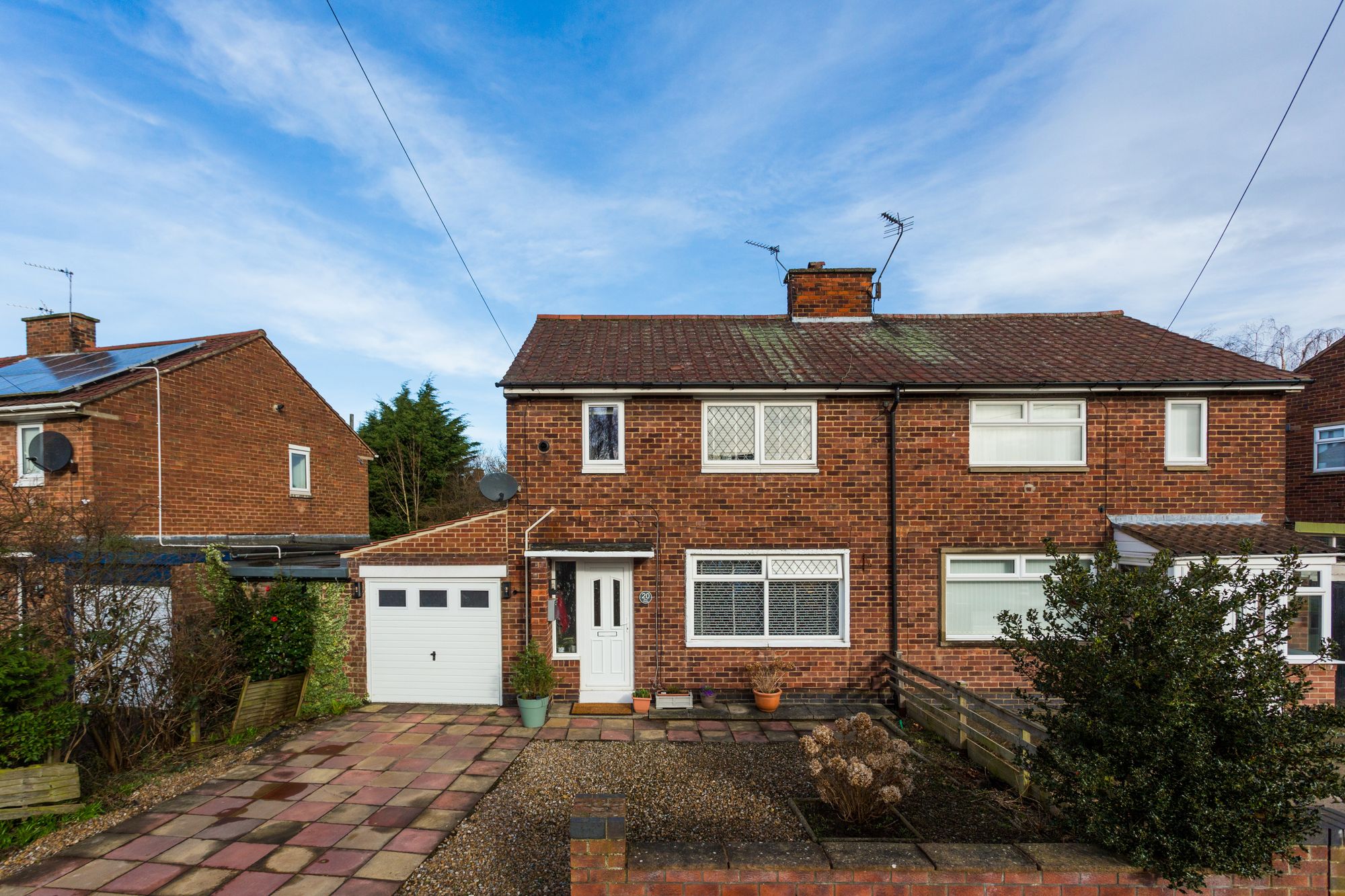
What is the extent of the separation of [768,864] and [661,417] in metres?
6.23

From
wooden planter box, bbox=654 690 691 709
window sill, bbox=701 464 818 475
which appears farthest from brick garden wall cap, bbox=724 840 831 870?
window sill, bbox=701 464 818 475

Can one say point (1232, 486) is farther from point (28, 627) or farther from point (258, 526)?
point (258, 526)

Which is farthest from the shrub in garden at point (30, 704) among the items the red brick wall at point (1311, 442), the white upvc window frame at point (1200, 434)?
the red brick wall at point (1311, 442)

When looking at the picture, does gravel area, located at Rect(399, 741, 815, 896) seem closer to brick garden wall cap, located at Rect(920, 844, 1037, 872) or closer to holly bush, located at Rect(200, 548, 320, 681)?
brick garden wall cap, located at Rect(920, 844, 1037, 872)

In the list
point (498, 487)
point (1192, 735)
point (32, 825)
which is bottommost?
point (32, 825)

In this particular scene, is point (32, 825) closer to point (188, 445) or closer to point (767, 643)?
point (767, 643)

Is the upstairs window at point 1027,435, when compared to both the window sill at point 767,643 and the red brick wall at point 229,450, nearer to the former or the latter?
the window sill at point 767,643

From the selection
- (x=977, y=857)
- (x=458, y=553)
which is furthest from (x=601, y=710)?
(x=977, y=857)

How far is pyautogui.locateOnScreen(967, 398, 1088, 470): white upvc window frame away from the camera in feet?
29.8

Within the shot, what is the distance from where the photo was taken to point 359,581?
895 cm

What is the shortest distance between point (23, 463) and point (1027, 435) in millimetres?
17602

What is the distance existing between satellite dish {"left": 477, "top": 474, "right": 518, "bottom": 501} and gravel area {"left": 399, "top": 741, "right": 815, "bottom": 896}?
3382mm

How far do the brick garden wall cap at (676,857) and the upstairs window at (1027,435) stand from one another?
7.34 metres

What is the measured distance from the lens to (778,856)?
12.4 feet
